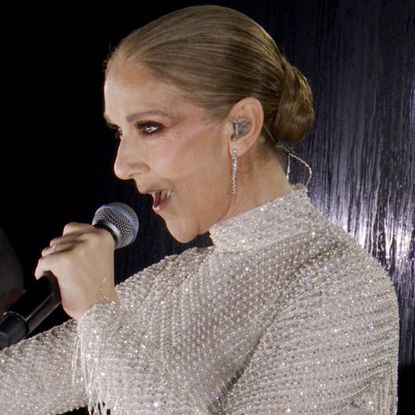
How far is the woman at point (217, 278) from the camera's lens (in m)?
1.01

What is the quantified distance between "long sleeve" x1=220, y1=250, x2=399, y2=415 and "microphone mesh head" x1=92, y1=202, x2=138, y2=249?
22 cm

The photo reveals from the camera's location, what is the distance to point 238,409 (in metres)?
1.02

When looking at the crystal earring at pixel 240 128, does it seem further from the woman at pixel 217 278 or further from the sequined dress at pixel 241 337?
the sequined dress at pixel 241 337

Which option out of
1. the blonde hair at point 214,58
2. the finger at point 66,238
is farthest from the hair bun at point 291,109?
the finger at point 66,238

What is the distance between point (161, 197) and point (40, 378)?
1.05ft

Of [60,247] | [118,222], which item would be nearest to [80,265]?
[60,247]

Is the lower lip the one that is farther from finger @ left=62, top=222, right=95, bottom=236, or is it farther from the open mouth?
finger @ left=62, top=222, right=95, bottom=236

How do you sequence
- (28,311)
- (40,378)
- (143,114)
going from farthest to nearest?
(40,378) < (143,114) < (28,311)

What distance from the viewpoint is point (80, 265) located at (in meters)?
0.98

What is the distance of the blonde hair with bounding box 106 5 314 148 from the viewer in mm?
1140

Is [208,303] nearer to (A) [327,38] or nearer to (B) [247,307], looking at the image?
(B) [247,307]

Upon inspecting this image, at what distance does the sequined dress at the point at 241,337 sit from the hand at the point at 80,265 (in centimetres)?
2

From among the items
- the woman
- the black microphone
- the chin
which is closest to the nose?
the woman

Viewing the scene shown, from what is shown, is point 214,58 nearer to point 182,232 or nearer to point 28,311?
point 182,232
